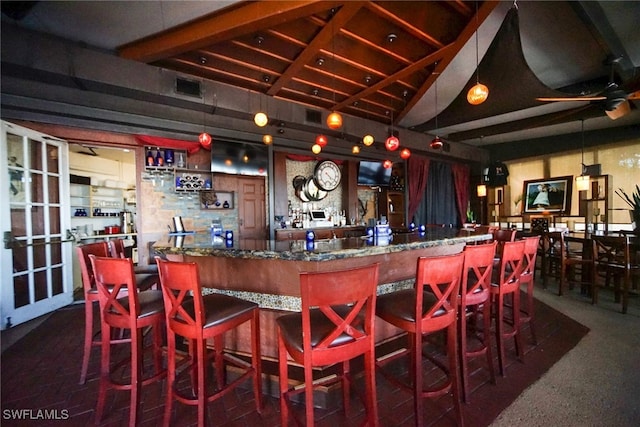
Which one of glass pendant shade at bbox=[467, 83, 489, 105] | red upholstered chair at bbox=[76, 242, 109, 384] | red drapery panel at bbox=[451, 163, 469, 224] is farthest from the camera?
red drapery panel at bbox=[451, 163, 469, 224]

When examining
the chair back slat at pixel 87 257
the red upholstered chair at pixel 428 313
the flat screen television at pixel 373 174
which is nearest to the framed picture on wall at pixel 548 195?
the flat screen television at pixel 373 174

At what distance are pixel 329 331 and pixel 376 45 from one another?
4.02m

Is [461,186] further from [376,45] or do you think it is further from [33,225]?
[33,225]

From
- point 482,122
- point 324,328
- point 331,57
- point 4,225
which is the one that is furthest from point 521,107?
point 4,225

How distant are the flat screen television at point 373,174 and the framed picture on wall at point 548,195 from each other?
438cm

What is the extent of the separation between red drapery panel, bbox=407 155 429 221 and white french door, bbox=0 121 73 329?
769 cm

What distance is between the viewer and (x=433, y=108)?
21.4ft

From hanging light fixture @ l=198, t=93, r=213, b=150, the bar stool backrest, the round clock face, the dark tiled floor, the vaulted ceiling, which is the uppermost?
the vaulted ceiling

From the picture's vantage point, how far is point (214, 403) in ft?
6.64

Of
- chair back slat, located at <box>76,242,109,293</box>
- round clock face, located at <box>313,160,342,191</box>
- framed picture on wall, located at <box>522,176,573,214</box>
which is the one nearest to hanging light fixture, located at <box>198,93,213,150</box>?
chair back slat, located at <box>76,242,109,293</box>

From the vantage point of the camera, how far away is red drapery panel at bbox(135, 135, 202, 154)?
4536 millimetres

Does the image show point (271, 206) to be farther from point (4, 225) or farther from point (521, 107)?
point (521, 107)

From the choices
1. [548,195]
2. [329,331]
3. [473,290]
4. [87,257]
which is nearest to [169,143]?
[87,257]

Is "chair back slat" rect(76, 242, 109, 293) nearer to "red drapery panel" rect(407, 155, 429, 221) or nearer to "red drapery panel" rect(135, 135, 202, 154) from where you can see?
"red drapery panel" rect(135, 135, 202, 154)
